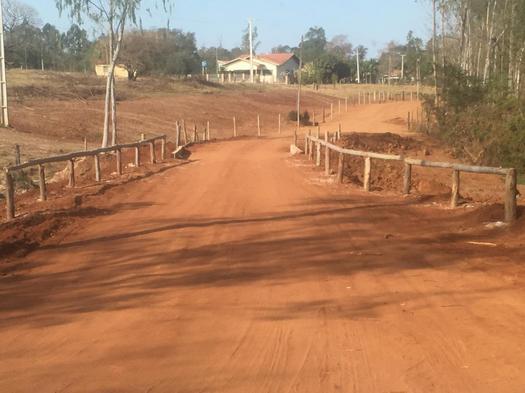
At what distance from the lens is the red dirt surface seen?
6.04 m

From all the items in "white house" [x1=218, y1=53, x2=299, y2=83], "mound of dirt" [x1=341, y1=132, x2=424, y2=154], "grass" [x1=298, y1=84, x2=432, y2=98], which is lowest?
"mound of dirt" [x1=341, y1=132, x2=424, y2=154]

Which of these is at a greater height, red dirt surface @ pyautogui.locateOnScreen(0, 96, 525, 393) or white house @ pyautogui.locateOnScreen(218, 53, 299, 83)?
white house @ pyautogui.locateOnScreen(218, 53, 299, 83)

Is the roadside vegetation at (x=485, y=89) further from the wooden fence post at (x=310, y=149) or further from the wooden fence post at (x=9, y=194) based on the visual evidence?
the wooden fence post at (x=9, y=194)

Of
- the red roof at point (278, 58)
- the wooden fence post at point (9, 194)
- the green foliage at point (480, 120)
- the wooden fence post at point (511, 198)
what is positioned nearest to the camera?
the wooden fence post at point (511, 198)

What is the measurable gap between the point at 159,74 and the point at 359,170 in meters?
55.9

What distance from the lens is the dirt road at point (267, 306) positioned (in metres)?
6.02

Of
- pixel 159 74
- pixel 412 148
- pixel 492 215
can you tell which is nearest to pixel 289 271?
pixel 492 215

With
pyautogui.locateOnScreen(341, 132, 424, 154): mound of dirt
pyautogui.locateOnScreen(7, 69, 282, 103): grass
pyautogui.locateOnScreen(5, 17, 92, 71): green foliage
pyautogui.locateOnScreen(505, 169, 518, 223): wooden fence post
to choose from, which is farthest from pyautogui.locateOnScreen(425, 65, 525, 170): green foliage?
pyautogui.locateOnScreen(5, 17, 92, 71): green foliage

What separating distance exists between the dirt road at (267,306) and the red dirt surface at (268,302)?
2 cm

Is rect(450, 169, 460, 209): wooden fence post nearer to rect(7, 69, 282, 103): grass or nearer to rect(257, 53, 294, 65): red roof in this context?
rect(7, 69, 282, 103): grass

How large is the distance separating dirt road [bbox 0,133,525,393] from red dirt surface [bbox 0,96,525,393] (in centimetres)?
2

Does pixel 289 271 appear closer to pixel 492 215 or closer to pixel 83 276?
pixel 83 276

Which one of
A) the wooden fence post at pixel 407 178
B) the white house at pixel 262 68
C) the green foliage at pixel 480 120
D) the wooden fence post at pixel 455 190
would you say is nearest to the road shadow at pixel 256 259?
the wooden fence post at pixel 455 190

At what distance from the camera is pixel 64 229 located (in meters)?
13.6
